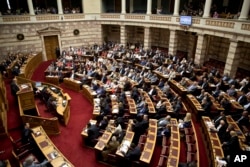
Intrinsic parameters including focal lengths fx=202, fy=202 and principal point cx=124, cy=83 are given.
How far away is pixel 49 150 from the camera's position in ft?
24.4

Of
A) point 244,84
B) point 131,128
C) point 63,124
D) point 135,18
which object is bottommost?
point 63,124

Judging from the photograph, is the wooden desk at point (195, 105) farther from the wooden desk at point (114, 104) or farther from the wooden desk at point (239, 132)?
the wooden desk at point (114, 104)

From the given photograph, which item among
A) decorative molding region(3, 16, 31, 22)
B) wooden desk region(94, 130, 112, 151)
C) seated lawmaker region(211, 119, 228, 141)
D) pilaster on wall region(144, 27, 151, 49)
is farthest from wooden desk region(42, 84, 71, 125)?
pilaster on wall region(144, 27, 151, 49)

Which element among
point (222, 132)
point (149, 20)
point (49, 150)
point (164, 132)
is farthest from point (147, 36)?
point (49, 150)

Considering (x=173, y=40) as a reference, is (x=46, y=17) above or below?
above

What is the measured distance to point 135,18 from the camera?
20.8 meters

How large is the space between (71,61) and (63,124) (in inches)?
346

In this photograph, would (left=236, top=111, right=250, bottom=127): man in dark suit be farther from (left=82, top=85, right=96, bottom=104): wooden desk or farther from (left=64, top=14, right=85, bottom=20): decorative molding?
(left=64, top=14, right=85, bottom=20): decorative molding

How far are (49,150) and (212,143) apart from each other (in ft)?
20.0

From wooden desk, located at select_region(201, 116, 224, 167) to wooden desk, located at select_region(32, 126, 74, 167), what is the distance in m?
4.92

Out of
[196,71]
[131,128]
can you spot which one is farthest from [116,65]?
[131,128]

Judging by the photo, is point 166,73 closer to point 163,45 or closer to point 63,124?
point 63,124

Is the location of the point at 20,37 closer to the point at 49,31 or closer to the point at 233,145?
the point at 49,31

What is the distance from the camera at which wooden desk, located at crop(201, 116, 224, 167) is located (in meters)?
7.04
